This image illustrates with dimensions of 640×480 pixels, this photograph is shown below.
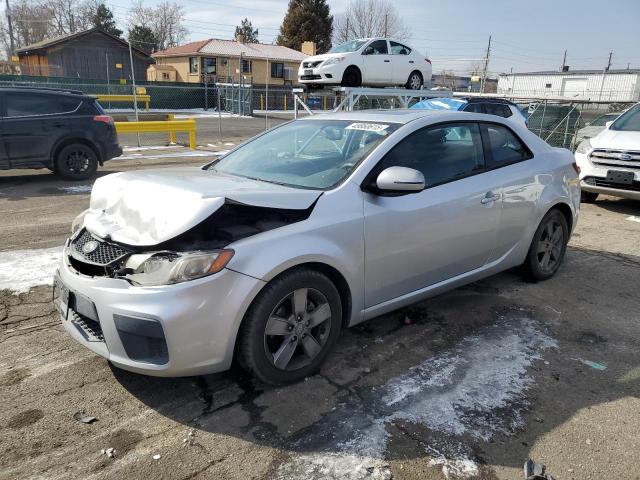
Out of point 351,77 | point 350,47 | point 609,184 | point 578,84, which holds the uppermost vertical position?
point 578,84

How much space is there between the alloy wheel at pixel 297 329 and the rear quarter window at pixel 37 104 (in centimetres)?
816

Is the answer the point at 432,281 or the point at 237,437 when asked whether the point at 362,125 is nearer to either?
the point at 432,281

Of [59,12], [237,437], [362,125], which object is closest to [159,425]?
[237,437]

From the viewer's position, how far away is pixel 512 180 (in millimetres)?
4145

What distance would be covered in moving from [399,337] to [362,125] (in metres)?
1.58

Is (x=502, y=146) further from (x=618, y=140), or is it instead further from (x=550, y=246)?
(x=618, y=140)

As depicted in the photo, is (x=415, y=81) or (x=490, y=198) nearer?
(x=490, y=198)

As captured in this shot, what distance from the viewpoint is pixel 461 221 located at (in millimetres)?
3693

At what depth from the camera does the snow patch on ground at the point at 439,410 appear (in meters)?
2.40

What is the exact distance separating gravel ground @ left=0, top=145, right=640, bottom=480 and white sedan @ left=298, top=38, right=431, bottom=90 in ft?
30.8

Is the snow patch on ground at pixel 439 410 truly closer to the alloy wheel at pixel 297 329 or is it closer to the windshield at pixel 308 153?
the alloy wheel at pixel 297 329

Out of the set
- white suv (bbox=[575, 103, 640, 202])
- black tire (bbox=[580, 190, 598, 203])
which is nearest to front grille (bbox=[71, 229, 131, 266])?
white suv (bbox=[575, 103, 640, 202])

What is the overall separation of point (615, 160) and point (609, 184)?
38 centimetres

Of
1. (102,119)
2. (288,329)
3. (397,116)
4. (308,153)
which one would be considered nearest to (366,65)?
(102,119)
